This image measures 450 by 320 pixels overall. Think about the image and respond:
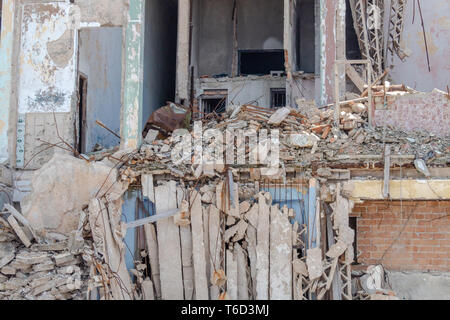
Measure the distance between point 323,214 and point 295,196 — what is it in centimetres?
58

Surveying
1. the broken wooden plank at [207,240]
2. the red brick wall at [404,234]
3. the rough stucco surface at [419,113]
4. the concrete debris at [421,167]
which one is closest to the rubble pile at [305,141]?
the concrete debris at [421,167]

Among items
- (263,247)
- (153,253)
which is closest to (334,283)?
(263,247)

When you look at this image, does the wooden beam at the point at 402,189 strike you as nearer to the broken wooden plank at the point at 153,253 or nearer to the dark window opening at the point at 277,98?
the broken wooden plank at the point at 153,253

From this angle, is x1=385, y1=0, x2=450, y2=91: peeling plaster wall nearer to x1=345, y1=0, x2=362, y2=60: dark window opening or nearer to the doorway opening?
x1=345, y1=0, x2=362, y2=60: dark window opening

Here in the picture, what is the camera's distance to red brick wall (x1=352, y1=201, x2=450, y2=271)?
11.8 meters

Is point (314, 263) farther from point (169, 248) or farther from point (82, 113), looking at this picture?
point (82, 113)

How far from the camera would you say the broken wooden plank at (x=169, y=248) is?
10.5 meters

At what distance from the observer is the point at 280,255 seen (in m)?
10.3

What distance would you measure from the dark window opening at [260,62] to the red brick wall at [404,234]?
7.33 meters

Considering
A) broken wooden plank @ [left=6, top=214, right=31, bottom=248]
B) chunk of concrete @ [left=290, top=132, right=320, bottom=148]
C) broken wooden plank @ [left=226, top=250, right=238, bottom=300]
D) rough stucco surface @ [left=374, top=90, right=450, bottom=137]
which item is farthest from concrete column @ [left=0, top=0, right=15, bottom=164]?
rough stucco surface @ [left=374, top=90, right=450, bottom=137]

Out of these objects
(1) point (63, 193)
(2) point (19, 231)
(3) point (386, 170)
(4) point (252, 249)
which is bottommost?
(4) point (252, 249)

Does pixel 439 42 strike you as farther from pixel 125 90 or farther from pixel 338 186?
pixel 125 90

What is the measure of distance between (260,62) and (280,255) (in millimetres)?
9406
